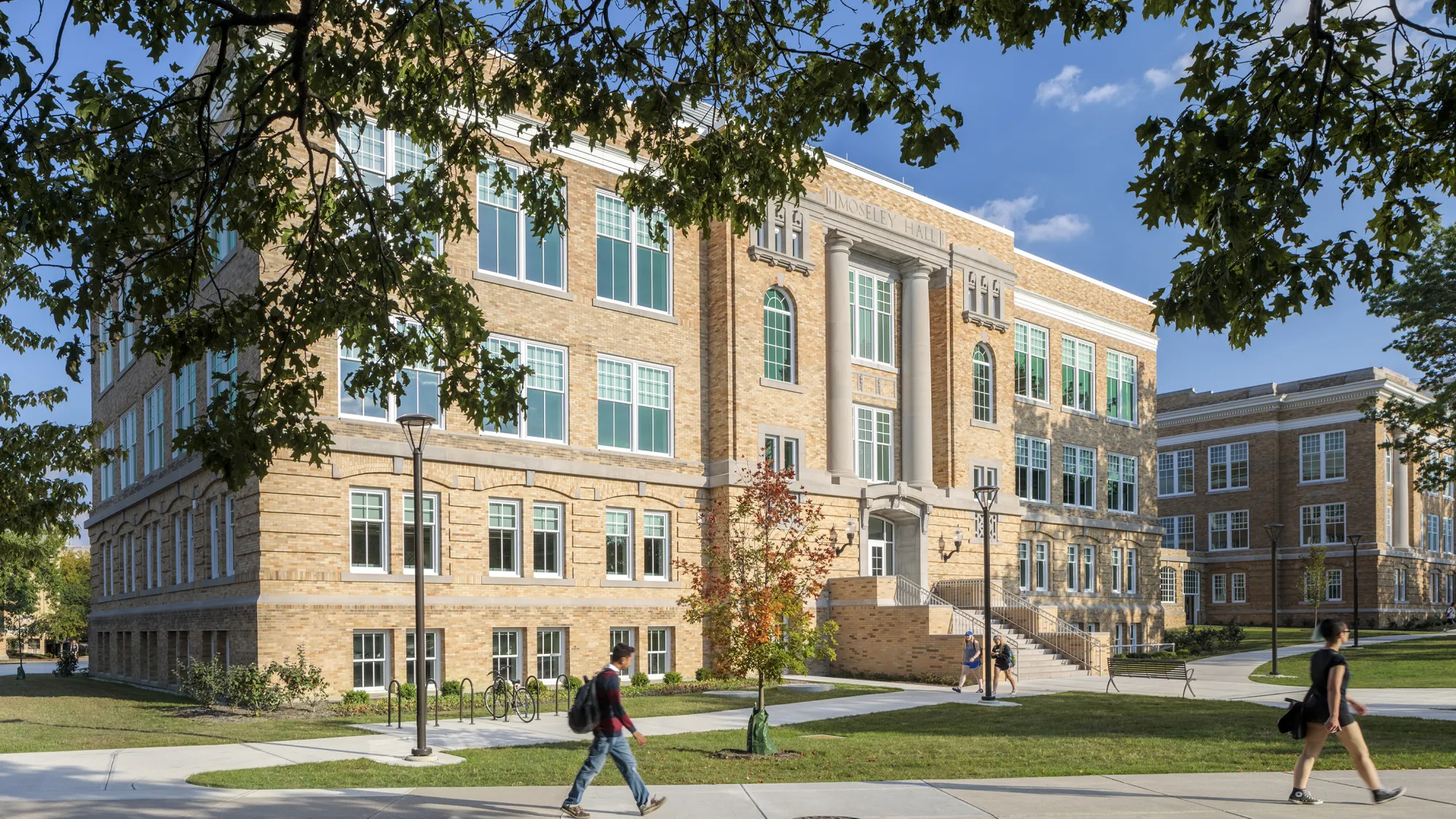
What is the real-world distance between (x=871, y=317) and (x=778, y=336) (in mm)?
4920

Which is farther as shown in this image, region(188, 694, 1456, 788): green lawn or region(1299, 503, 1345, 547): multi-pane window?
region(1299, 503, 1345, 547): multi-pane window

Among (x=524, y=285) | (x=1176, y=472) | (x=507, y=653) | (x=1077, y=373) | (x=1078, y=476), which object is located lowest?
(x=507, y=653)

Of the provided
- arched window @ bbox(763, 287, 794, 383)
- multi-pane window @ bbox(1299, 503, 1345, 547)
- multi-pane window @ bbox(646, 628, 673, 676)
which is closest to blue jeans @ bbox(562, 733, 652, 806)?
multi-pane window @ bbox(646, 628, 673, 676)

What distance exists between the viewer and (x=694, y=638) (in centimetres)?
3250

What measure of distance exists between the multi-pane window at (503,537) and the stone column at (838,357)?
11192 millimetres

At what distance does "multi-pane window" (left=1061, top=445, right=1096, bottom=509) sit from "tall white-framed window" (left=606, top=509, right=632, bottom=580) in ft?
68.9

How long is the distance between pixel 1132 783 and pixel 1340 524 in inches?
2460

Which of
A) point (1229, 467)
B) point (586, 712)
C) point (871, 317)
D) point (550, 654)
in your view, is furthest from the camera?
point (1229, 467)

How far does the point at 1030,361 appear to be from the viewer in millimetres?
45000

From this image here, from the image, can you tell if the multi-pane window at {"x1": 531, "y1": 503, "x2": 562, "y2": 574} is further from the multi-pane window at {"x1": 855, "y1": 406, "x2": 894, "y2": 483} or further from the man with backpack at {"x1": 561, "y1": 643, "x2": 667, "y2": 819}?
the man with backpack at {"x1": 561, "y1": 643, "x2": 667, "y2": 819}

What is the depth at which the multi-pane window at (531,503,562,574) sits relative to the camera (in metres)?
29.5

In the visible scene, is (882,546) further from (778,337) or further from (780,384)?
(778,337)

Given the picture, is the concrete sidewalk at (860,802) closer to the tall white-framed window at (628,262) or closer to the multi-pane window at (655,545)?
the multi-pane window at (655,545)

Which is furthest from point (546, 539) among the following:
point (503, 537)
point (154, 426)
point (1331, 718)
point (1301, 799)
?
point (1331, 718)
